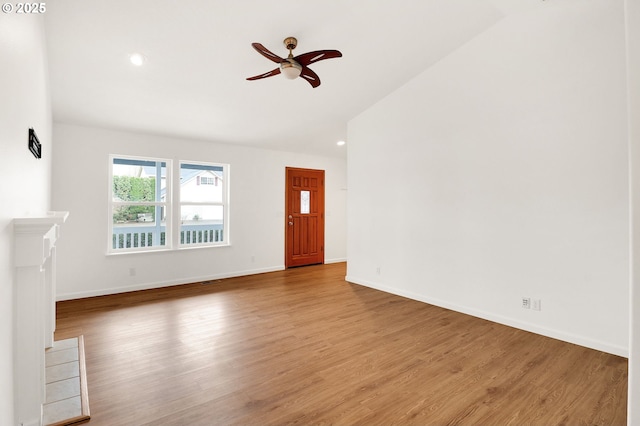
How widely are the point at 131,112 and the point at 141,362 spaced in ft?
10.2

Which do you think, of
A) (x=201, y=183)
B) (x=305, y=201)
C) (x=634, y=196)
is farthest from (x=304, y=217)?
(x=634, y=196)

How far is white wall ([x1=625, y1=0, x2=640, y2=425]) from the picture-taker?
1.30 m

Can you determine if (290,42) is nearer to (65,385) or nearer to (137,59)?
(137,59)

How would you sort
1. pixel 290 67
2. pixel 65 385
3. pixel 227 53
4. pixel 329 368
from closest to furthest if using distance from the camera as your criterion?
pixel 65 385, pixel 329 368, pixel 290 67, pixel 227 53

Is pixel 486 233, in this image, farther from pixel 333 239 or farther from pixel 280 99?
pixel 333 239

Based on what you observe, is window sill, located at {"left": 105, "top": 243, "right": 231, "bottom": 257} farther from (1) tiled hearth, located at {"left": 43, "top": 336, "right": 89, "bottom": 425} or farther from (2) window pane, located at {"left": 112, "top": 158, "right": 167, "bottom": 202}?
(1) tiled hearth, located at {"left": 43, "top": 336, "right": 89, "bottom": 425}

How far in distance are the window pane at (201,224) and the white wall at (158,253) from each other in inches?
10.0

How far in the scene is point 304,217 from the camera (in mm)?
6793

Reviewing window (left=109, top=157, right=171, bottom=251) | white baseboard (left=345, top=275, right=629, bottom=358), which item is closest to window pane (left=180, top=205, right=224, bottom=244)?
window (left=109, top=157, right=171, bottom=251)

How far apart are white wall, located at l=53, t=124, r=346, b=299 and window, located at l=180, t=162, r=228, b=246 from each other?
196mm

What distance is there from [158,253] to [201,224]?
0.87 m

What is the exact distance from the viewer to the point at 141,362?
2.59 metres

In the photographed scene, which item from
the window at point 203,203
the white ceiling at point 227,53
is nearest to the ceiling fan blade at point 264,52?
the white ceiling at point 227,53

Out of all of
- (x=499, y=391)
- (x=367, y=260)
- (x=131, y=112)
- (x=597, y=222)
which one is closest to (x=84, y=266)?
(x=131, y=112)
